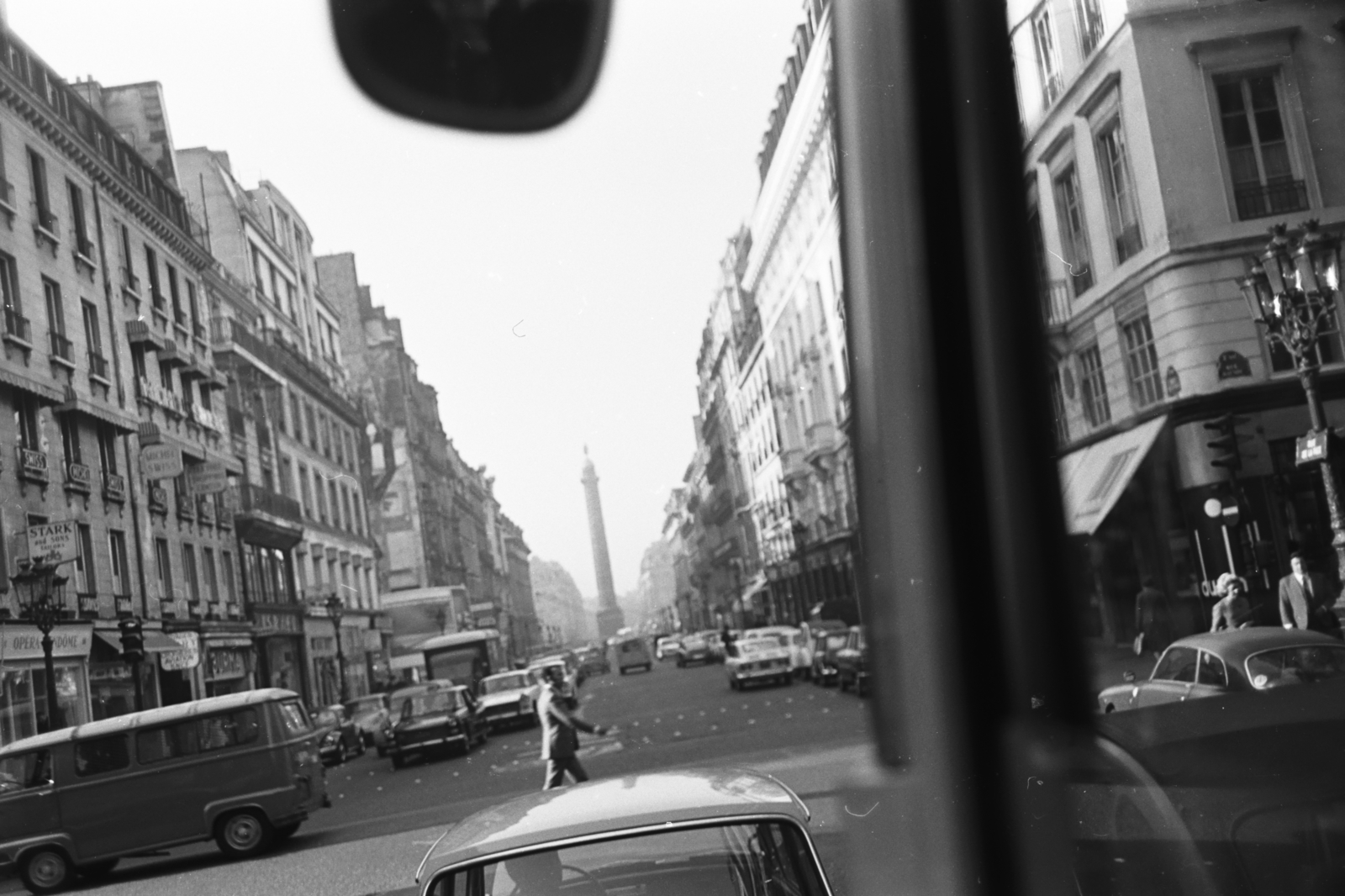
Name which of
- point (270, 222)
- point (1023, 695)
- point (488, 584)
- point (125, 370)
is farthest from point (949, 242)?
point (125, 370)

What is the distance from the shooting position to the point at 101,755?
1023 cm

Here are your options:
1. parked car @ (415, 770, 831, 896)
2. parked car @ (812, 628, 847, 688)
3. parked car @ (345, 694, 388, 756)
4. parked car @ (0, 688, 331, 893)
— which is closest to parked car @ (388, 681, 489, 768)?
parked car @ (345, 694, 388, 756)

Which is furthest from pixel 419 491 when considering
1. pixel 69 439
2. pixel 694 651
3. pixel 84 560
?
pixel 694 651

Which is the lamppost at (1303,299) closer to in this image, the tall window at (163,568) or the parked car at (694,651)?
the tall window at (163,568)

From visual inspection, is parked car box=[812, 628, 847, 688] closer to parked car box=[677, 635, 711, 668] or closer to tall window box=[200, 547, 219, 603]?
tall window box=[200, 547, 219, 603]

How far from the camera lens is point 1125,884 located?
7.90ft

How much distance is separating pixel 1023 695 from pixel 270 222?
270cm

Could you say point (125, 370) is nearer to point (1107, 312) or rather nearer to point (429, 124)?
point (429, 124)

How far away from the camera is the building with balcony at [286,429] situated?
4.55m

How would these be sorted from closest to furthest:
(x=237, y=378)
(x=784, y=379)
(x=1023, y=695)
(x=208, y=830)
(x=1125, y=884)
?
(x=1125, y=884) < (x=1023, y=695) < (x=784, y=379) < (x=237, y=378) < (x=208, y=830)

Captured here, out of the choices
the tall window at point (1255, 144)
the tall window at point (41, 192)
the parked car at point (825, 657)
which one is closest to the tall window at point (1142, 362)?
the tall window at point (1255, 144)

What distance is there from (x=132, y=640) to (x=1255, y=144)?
789cm

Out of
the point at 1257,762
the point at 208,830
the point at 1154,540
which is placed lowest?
the point at 208,830

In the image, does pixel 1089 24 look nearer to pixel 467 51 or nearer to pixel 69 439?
pixel 467 51
